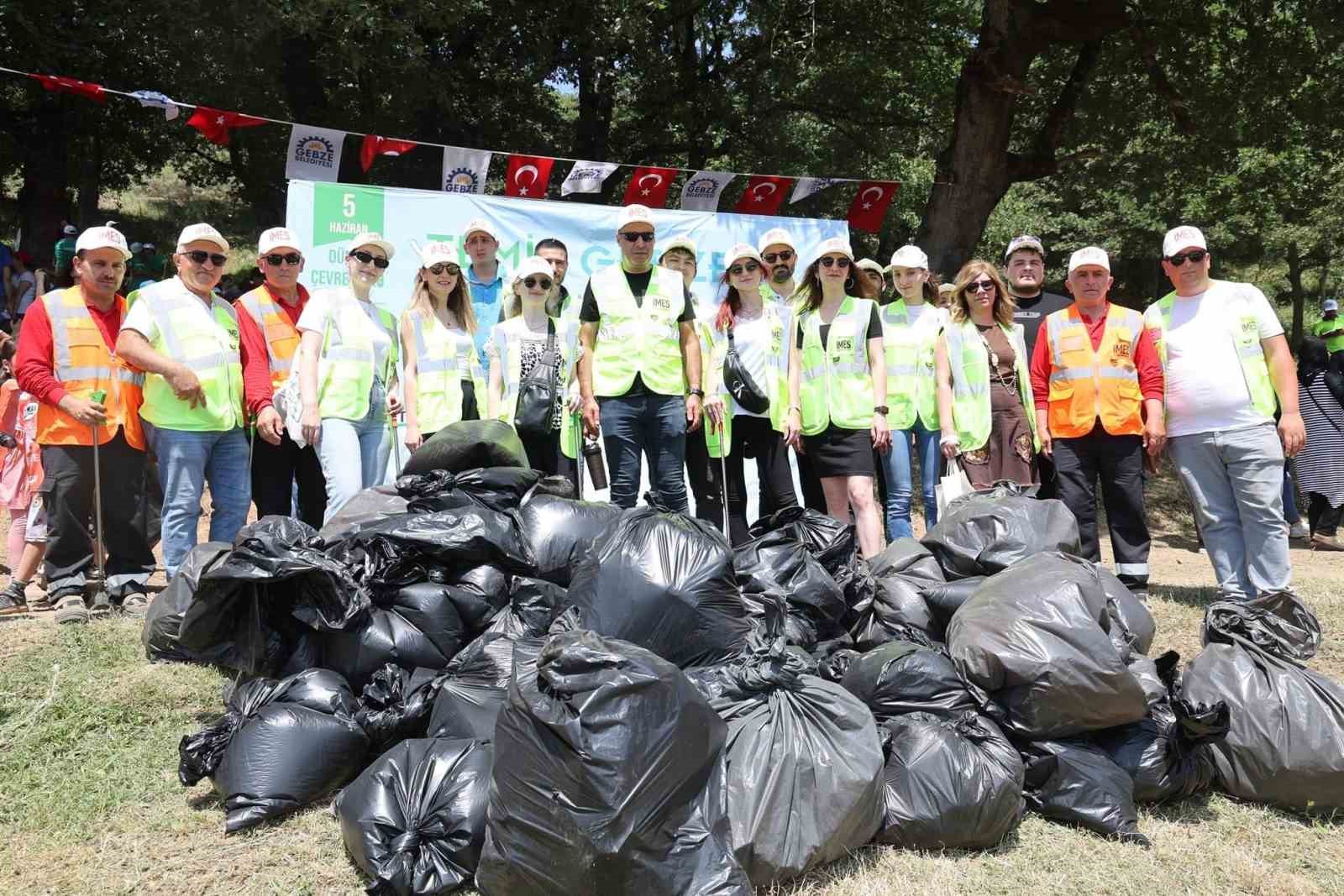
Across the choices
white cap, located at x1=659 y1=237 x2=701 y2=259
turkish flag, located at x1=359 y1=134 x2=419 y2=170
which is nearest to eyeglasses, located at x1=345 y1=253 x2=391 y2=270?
white cap, located at x1=659 y1=237 x2=701 y2=259

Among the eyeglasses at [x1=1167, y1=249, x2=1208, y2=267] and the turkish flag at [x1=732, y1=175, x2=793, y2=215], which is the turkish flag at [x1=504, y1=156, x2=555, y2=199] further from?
the eyeglasses at [x1=1167, y1=249, x2=1208, y2=267]

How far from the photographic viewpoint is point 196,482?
4.63 meters

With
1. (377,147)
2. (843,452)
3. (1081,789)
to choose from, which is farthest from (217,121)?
(1081,789)

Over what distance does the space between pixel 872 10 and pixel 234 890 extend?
10.9m

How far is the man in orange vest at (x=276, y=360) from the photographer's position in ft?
15.9

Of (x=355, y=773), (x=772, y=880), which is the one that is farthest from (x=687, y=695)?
(x=355, y=773)

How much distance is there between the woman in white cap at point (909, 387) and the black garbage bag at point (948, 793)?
2.41m

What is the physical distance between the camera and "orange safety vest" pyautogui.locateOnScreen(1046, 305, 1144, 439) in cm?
496

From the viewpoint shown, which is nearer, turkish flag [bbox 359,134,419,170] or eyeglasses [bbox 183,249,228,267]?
eyeglasses [bbox 183,249,228,267]

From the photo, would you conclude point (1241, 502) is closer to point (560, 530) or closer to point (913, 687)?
point (913, 687)

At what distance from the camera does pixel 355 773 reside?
297 centimetres

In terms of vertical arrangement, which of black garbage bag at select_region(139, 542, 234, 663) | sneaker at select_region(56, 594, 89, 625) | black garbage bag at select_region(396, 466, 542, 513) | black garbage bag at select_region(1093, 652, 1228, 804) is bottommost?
sneaker at select_region(56, 594, 89, 625)

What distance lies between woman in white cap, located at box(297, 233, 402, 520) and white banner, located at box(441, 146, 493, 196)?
3.12 metres

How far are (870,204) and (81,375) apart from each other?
22.9 ft
